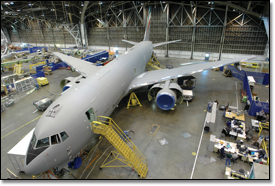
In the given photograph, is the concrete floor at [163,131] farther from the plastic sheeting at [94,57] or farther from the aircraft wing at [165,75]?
the plastic sheeting at [94,57]

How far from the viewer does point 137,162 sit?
10.2 meters

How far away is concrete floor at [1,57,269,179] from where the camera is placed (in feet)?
35.1

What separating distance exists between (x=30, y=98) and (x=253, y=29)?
1698 inches

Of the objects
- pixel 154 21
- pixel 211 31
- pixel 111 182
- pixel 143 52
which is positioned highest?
pixel 154 21

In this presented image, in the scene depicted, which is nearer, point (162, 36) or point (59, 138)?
point (59, 138)

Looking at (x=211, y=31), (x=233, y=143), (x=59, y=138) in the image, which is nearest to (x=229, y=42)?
(x=211, y=31)

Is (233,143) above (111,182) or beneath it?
beneath

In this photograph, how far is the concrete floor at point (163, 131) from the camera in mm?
10695

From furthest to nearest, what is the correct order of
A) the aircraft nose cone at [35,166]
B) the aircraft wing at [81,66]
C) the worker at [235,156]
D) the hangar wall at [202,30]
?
the hangar wall at [202,30] < the aircraft wing at [81,66] < the worker at [235,156] < the aircraft nose cone at [35,166]

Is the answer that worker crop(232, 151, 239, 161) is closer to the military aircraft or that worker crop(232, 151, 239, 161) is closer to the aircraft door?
the military aircraft

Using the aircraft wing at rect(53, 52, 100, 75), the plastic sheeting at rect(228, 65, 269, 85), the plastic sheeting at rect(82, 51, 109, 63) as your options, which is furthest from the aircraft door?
the plastic sheeting at rect(82, 51, 109, 63)

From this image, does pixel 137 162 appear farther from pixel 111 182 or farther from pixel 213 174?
pixel 111 182

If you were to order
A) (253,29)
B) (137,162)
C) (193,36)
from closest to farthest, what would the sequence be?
(137,162) → (253,29) → (193,36)


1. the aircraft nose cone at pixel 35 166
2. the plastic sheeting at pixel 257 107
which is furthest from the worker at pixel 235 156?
the aircraft nose cone at pixel 35 166
